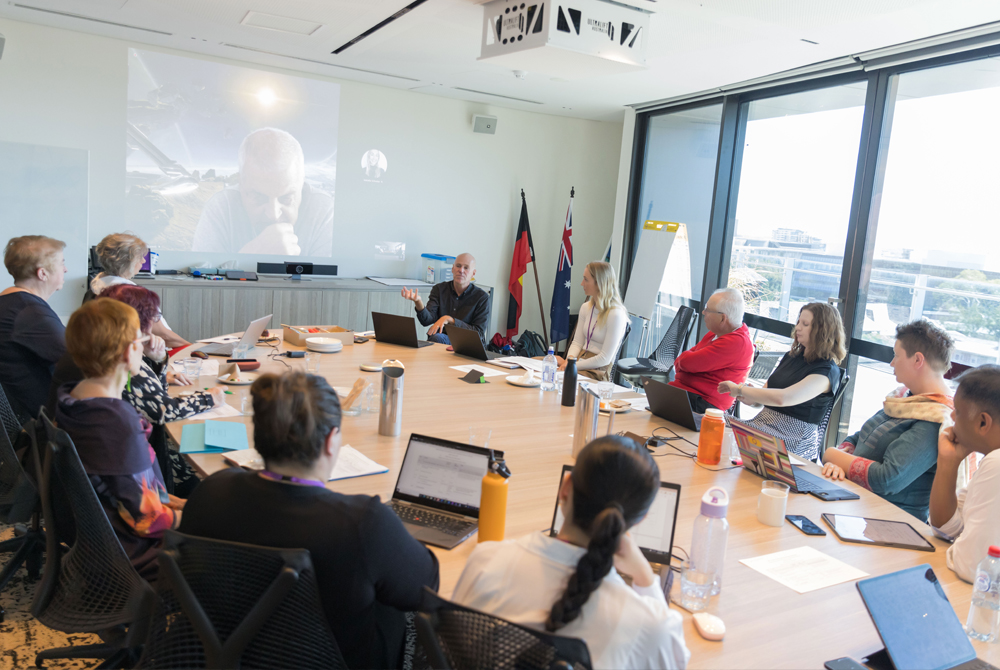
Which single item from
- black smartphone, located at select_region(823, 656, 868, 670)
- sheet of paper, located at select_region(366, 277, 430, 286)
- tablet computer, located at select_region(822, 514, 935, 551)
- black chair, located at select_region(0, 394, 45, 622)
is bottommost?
black chair, located at select_region(0, 394, 45, 622)

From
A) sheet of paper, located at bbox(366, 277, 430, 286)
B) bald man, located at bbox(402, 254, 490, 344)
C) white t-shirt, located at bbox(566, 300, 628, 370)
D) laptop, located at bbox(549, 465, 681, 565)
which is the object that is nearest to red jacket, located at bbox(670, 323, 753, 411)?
white t-shirt, located at bbox(566, 300, 628, 370)

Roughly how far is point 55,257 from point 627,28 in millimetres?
3116

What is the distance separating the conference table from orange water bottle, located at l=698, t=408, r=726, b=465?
1.8 inches

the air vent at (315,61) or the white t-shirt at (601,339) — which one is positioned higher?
the air vent at (315,61)

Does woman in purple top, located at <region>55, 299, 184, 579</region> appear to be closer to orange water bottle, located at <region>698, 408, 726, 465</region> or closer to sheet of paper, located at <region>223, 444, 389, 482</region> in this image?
sheet of paper, located at <region>223, 444, 389, 482</region>

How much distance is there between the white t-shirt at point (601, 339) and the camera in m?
4.54

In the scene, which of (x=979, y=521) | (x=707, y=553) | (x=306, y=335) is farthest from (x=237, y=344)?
(x=979, y=521)

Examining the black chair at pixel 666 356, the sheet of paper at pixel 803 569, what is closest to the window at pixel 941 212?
the black chair at pixel 666 356

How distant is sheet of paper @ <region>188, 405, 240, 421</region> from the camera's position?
2648mm

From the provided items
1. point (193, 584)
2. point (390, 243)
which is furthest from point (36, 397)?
point (390, 243)

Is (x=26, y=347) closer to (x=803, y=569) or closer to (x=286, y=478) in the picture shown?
(x=286, y=478)

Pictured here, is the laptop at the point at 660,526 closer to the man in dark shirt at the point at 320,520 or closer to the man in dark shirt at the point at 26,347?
the man in dark shirt at the point at 320,520

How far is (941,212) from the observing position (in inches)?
167

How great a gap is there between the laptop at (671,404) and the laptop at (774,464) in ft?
1.53
